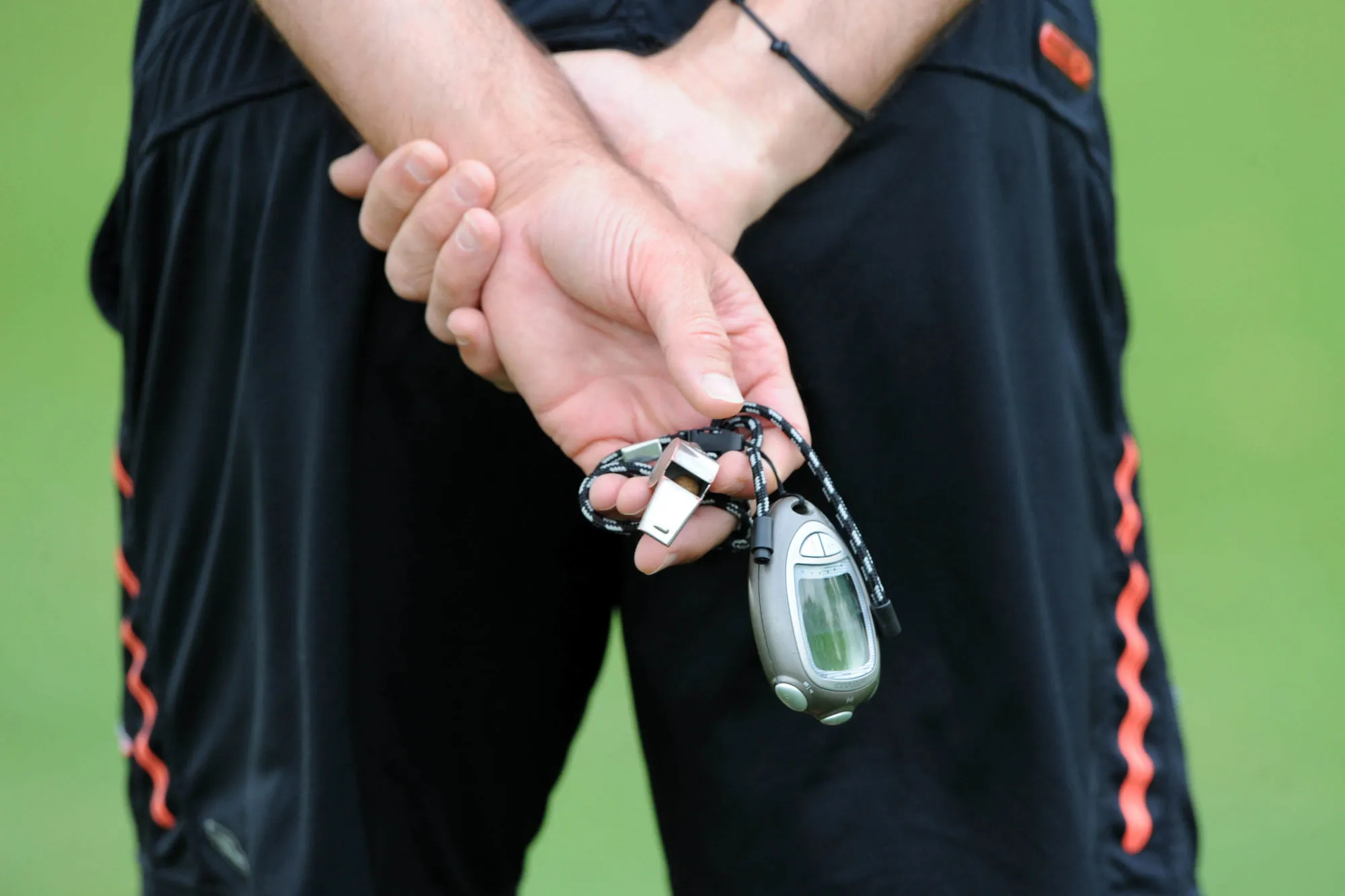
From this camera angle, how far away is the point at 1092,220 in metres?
0.73

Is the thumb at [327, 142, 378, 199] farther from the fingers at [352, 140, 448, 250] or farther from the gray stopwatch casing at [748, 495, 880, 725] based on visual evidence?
the gray stopwatch casing at [748, 495, 880, 725]

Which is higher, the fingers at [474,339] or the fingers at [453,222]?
the fingers at [453,222]

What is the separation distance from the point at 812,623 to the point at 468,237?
0.23m

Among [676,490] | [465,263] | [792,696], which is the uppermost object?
[465,263]

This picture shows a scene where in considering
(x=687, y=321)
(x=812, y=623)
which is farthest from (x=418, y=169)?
(x=812, y=623)

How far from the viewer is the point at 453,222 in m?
0.62

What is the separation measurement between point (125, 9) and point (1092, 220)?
2.66 metres

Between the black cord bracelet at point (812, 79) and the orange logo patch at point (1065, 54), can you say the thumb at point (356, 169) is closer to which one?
the black cord bracelet at point (812, 79)

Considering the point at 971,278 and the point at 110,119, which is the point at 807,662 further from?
the point at 110,119

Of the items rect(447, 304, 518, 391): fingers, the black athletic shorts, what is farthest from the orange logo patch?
rect(447, 304, 518, 391): fingers

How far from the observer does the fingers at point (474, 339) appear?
0.62 metres

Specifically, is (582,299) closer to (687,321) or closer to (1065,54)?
(687,321)

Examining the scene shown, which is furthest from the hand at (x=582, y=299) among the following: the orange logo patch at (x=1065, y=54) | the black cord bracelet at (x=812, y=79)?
the orange logo patch at (x=1065, y=54)

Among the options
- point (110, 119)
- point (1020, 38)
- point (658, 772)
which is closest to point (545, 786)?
point (658, 772)
